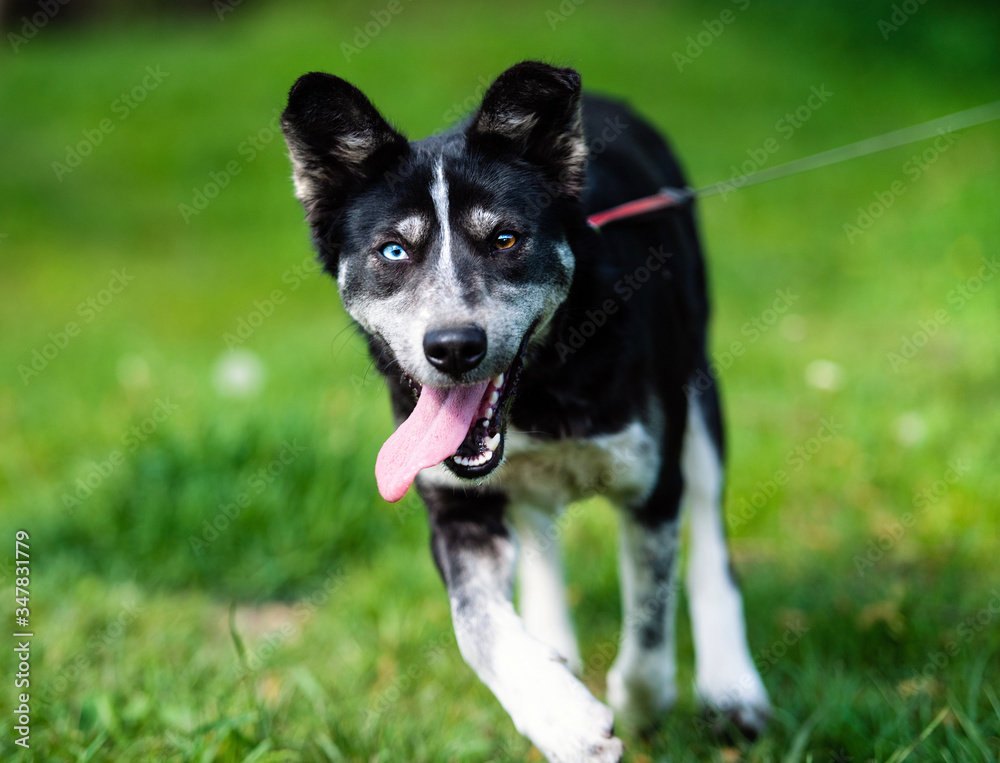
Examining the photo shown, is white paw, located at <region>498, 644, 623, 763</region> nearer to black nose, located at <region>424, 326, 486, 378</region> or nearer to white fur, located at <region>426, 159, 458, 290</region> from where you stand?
black nose, located at <region>424, 326, 486, 378</region>

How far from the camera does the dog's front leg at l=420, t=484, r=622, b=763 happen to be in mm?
2346

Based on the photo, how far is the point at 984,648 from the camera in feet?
10.4

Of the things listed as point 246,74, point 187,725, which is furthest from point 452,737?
point 246,74

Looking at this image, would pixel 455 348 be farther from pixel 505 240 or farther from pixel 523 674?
pixel 523 674

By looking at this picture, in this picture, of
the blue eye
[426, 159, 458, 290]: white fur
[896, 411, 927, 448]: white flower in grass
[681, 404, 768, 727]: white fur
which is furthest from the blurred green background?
[426, 159, 458, 290]: white fur

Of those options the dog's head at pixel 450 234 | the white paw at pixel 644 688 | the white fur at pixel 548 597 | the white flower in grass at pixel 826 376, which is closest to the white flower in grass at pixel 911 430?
the white flower in grass at pixel 826 376

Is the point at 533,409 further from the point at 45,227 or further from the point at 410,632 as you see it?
the point at 45,227

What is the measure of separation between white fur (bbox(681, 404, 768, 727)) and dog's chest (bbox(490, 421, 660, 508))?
689mm

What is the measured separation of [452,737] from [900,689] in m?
1.36

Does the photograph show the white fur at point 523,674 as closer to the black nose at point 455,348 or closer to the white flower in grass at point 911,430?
the black nose at point 455,348

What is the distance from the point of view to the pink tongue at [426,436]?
8.21ft

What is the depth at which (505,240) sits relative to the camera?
272 centimetres

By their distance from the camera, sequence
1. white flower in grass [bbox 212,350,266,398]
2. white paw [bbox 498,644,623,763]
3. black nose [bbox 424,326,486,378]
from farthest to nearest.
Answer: white flower in grass [bbox 212,350,266,398] < black nose [bbox 424,326,486,378] < white paw [bbox 498,644,623,763]

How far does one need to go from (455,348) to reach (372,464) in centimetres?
241
